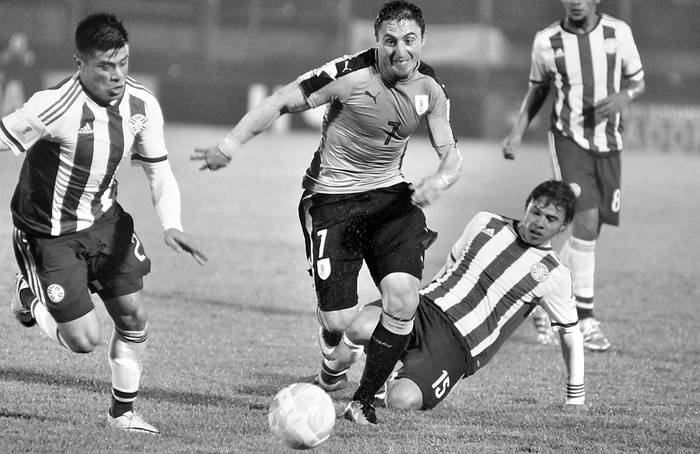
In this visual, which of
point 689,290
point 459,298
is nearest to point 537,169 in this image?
point 689,290

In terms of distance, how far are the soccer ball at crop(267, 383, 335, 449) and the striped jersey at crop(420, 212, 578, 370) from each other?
1392 millimetres

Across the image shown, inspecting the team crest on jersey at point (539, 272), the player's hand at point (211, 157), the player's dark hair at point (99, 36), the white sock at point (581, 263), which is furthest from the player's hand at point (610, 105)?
the player's dark hair at point (99, 36)

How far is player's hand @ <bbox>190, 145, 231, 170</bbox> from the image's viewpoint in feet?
16.4

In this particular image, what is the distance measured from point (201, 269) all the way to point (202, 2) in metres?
19.2

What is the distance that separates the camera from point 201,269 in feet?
33.4

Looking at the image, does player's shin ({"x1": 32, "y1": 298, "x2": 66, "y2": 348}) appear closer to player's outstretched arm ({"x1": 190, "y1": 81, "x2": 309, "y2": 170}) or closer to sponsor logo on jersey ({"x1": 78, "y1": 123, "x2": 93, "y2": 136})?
sponsor logo on jersey ({"x1": 78, "y1": 123, "x2": 93, "y2": 136})

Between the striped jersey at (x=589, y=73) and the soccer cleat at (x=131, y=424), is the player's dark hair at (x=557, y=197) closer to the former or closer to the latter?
the striped jersey at (x=589, y=73)

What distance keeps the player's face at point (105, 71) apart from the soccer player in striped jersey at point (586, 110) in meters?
3.56

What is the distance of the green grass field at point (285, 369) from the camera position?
5.06 metres

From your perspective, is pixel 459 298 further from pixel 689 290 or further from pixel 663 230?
pixel 663 230

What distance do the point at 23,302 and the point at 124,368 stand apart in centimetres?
→ 108

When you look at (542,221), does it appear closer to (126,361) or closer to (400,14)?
(400,14)

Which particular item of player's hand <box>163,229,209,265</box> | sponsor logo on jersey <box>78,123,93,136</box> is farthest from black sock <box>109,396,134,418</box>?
sponsor logo on jersey <box>78,123,93,136</box>

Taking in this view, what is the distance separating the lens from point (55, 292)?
5062 millimetres
